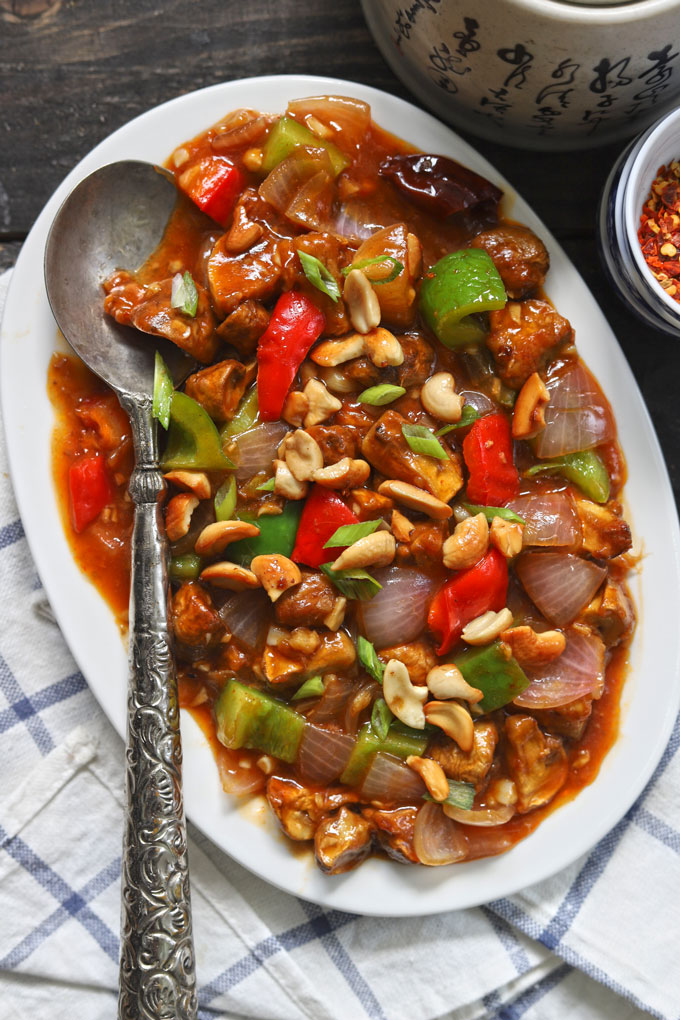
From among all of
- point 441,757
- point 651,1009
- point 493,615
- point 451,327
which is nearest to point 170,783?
point 441,757

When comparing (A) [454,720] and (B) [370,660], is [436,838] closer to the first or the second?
(A) [454,720]

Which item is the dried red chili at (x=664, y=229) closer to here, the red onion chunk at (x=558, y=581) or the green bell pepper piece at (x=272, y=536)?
the red onion chunk at (x=558, y=581)

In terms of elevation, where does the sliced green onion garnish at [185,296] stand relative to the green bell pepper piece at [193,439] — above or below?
above

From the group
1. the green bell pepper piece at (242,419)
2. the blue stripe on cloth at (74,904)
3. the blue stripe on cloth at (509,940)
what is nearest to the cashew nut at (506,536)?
the green bell pepper piece at (242,419)

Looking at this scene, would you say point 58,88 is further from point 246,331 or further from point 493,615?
point 493,615

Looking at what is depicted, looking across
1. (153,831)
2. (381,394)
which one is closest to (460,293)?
(381,394)

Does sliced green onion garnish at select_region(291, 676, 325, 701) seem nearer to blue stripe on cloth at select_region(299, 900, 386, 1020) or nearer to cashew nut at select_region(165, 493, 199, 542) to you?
cashew nut at select_region(165, 493, 199, 542)
